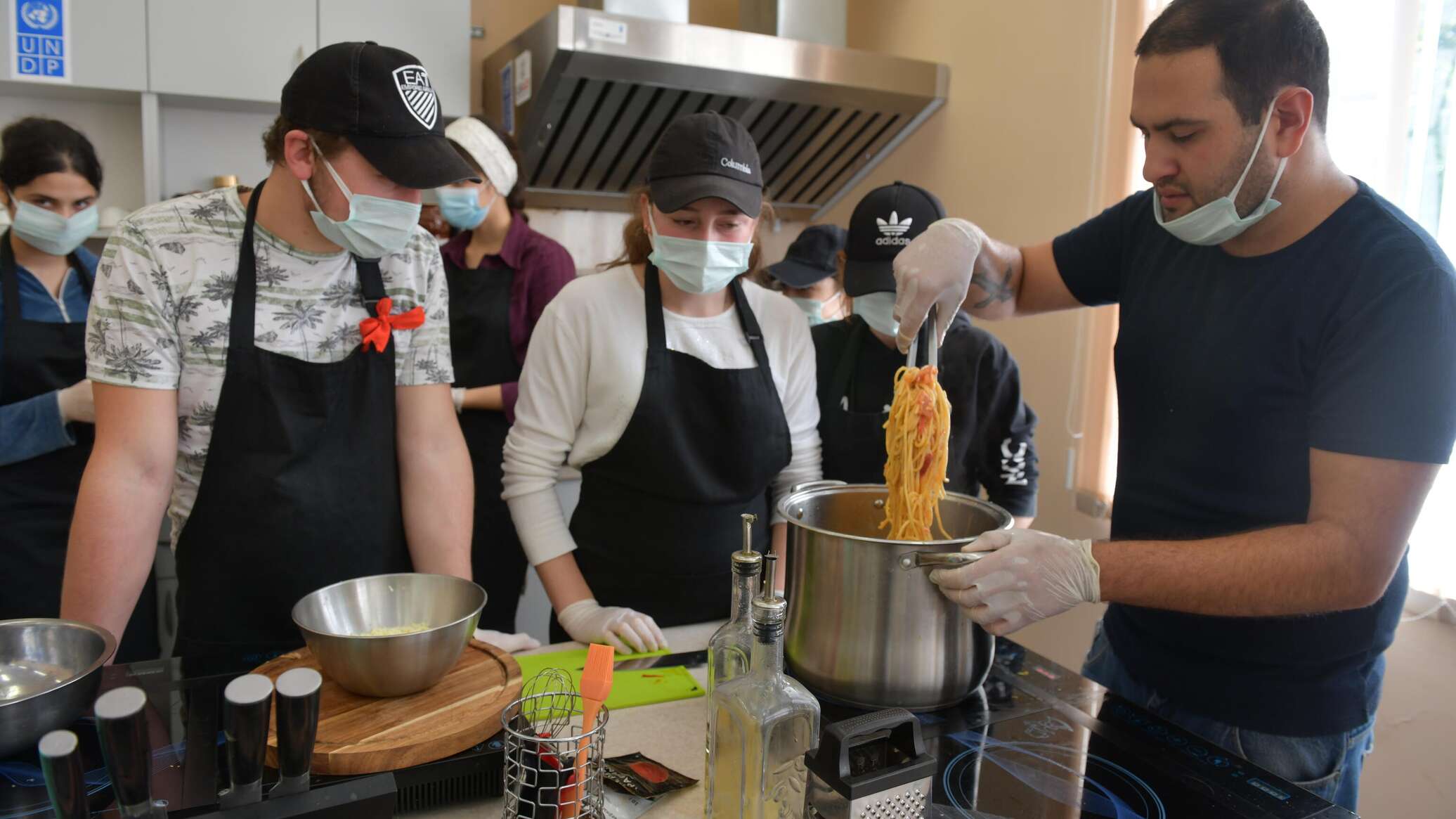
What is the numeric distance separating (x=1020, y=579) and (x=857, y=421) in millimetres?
852

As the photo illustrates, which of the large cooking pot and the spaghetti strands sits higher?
the spaghetti strands

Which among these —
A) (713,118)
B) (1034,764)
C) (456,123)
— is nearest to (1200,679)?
(1034,764)

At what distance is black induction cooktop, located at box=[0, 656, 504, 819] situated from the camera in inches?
35.7

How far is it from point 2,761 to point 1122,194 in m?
2.78

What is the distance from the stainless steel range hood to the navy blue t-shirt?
81.2 inches

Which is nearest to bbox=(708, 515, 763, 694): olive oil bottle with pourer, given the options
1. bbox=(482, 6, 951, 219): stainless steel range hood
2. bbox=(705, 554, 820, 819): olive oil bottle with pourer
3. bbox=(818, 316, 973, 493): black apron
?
bbox=(705, 554, 820, 819): olive oil bottle with pourer

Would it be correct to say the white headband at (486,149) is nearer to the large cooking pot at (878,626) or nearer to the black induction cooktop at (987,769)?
the black induction cooktop at (987,769)

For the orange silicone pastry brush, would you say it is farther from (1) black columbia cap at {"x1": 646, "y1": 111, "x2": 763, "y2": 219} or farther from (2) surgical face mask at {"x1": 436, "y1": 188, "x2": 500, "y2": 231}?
(2) surgical face mask at {"x1": 436, "y1": 188, "x2": 500, "y2": 231}

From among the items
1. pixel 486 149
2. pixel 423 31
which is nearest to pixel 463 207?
pixel 486 149

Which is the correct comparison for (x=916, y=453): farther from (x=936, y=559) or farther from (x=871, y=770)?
(x=871, y=770)

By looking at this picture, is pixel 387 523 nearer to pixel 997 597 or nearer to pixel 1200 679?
pixel 997 597

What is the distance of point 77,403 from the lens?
7.72 ft

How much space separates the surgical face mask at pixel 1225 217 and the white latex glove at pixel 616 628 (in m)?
1.07

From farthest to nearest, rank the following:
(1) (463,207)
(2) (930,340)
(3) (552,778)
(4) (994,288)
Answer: (1) (463,207) < (4) (994,288) < (2) (930,340) < (3) (552,778)
